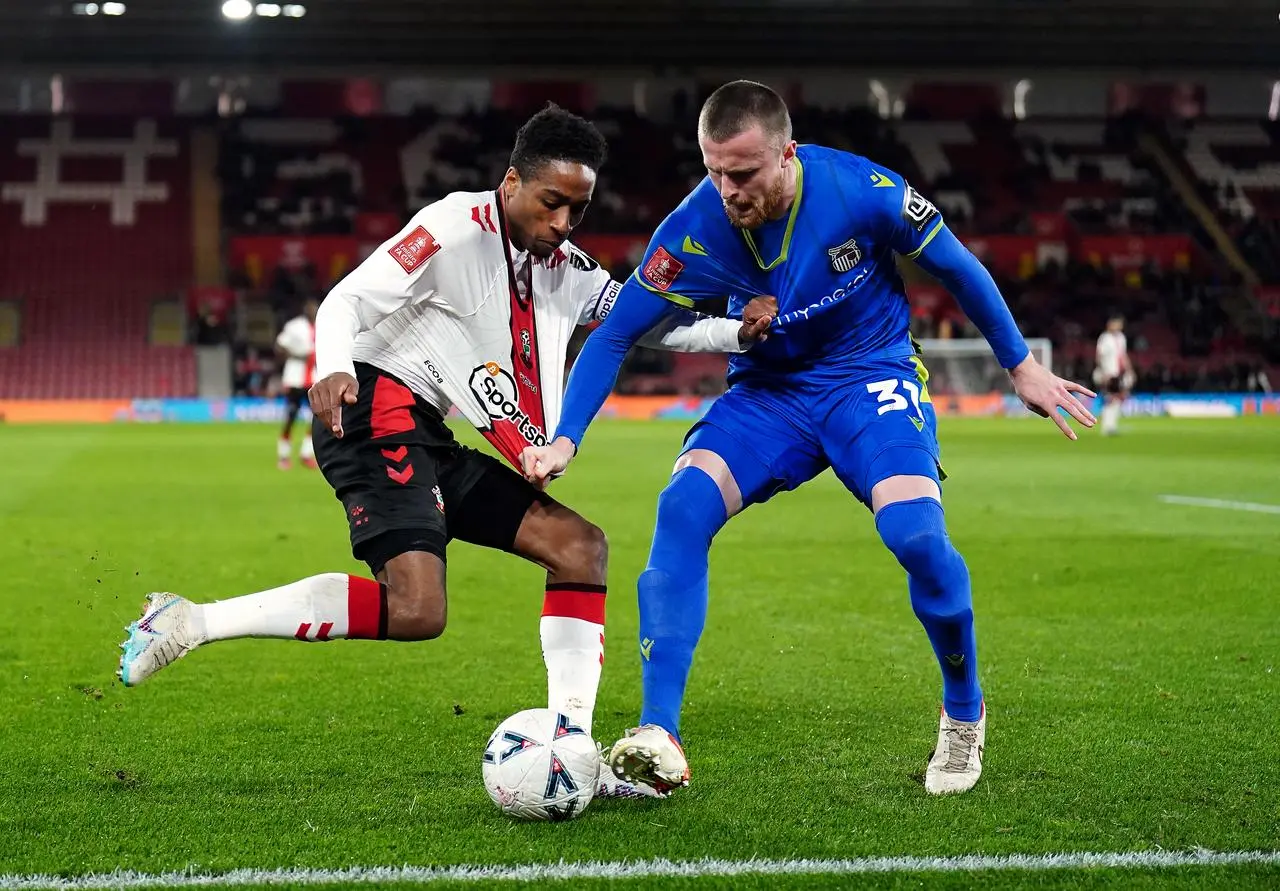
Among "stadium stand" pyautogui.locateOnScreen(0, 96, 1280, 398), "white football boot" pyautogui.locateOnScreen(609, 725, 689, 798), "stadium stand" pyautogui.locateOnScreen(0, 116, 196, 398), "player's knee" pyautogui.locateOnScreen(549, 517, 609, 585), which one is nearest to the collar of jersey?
"player's knee" pyautogui.locateOnScreen(549, 517, 609, 585)

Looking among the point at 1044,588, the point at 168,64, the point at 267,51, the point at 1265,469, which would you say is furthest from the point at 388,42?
the point at 1044,588

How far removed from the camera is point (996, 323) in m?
4.49

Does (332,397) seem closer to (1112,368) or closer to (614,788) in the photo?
(614,788)

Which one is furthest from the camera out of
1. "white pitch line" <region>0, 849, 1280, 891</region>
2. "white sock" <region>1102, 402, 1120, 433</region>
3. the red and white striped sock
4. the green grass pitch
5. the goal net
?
the goal net

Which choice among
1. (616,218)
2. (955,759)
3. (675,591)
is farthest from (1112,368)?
(675,591)

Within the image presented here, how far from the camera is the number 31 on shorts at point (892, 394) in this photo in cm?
448

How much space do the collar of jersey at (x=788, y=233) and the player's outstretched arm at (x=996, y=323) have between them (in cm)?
39

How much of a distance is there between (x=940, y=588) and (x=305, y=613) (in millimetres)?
1776

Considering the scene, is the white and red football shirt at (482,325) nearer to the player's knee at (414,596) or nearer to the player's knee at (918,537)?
the player's knee at (414,596)

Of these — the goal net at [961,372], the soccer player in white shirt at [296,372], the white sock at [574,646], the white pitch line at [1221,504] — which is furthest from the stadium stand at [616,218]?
the white sock at [574,646]

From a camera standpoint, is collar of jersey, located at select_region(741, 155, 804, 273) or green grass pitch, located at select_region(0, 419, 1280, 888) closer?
green grass pitch, located at select_region(0, 419, 1280, 888)

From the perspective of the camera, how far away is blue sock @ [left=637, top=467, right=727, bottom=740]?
13.5 ft

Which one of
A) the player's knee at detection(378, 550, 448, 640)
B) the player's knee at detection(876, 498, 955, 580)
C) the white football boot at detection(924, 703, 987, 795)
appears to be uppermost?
the player's knee at detection(876, 498, 955, 580)

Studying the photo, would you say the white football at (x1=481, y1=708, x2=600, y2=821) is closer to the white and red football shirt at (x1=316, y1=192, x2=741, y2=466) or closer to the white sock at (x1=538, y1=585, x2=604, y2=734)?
the white sock at (x1=538, y1=585, x2=604, y2=734)
